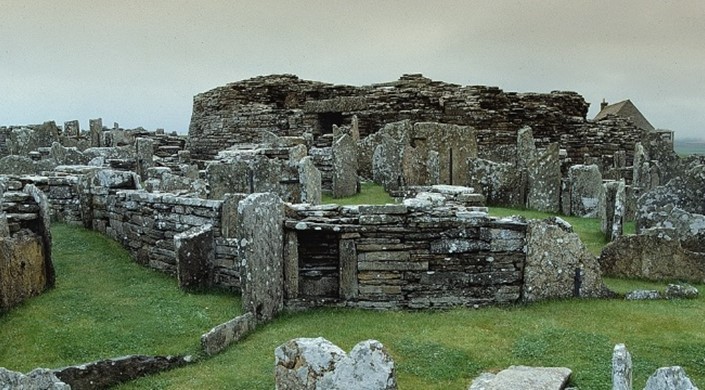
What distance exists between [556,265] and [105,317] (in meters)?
6.24

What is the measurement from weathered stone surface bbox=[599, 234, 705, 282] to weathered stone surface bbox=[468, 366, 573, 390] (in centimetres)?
438

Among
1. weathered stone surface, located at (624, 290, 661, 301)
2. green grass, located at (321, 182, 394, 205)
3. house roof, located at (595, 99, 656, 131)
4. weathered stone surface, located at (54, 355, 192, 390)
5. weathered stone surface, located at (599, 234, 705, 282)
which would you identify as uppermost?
house roof, located at (595, 99, 656, 131)

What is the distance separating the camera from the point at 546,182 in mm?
16047

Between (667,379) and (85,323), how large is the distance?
22.4ft

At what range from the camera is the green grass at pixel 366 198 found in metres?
14.9

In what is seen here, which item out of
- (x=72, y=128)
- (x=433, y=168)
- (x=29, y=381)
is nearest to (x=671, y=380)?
(x=29, y=381)

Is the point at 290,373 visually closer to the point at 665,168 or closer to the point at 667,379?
the point at 667,379

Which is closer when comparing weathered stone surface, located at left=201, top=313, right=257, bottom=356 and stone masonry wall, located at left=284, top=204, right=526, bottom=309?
weathered stone surface, located at left=201, top=313, right=257, bottom=356

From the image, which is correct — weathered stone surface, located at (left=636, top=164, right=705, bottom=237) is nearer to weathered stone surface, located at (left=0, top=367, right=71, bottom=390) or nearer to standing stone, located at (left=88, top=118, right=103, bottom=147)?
weathered stone surface, located at (left=0, top=367, right=71, bottom=390)

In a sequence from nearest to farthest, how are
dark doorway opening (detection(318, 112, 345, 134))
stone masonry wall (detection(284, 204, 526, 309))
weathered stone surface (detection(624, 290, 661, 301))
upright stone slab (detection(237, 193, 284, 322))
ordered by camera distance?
upright stone slab (detection(237, 193, 284, 322))
stone masonry wall (detection(284, 204, 526, 309))
weathered stone surface (detection(624, 290, 661, 301))
dark doorway opening (detection(318, 112, 345, 134))

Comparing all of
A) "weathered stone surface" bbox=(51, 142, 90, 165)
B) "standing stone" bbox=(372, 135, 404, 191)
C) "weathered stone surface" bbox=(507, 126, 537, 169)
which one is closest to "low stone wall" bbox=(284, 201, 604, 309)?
"standing stone" bbox=(372, 135, 404, 191)

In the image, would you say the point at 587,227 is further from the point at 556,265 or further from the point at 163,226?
the point at 163,226

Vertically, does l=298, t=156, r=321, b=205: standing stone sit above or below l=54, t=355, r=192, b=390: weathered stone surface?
above

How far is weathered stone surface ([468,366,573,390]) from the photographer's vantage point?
5.70 metres
